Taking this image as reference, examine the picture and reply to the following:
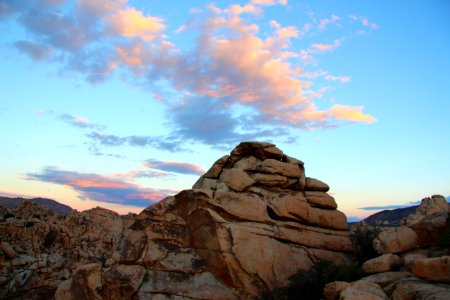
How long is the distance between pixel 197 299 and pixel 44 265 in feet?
80.1

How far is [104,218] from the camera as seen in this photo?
5162 centimetres

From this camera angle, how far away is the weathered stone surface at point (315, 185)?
84.0ft

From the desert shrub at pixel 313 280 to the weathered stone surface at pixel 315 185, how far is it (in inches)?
250

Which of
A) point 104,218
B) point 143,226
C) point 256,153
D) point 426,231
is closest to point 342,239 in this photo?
point 426,231

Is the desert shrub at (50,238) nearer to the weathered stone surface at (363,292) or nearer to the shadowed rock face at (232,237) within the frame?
the shadowed rock face at (232,237)

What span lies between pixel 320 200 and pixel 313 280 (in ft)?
21.8

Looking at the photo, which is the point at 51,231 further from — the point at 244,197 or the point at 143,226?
the point at 244,197

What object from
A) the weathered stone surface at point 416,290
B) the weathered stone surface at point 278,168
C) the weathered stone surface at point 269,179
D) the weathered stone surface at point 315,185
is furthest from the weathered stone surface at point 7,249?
the weathered stone surface at point 416,290

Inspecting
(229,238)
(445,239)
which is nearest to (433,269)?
(445,239)

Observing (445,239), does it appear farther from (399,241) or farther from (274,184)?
(274,184)

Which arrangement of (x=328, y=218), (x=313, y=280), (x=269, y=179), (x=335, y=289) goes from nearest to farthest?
(x=335, y=289), (x=313, y=280), (x=269, y=179), (x=328, y=218)

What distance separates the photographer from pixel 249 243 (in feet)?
68.1

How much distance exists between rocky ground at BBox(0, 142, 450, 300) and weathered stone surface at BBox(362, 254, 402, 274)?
43mm

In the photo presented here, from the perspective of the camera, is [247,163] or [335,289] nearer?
[335,289]
